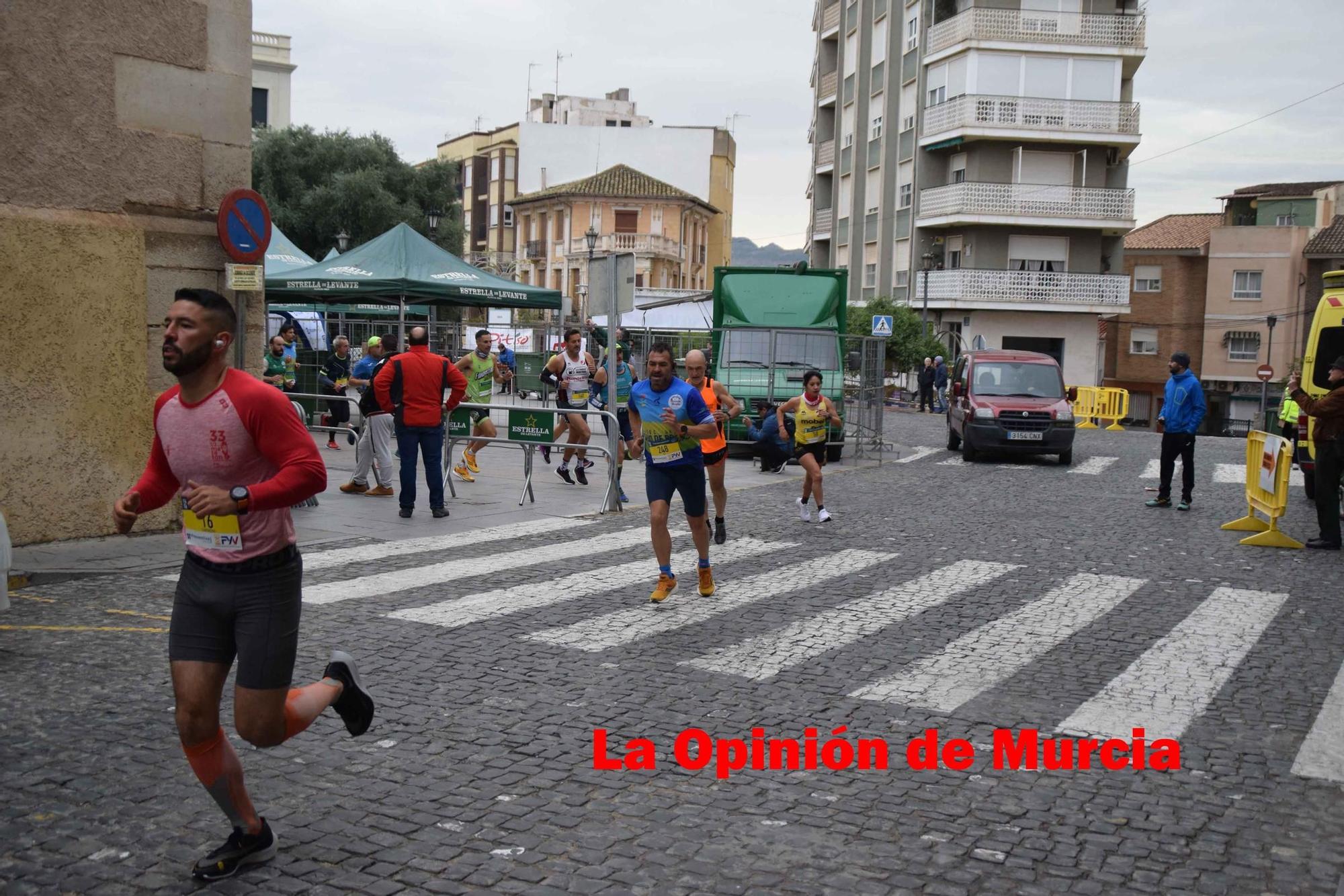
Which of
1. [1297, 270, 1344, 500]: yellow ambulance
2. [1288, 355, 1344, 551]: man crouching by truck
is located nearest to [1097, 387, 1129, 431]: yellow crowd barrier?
[1297, 270, 1344, 500]: yellow ambulance

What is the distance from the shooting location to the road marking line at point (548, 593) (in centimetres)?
833

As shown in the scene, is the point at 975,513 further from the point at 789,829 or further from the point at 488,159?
the point at 488,159

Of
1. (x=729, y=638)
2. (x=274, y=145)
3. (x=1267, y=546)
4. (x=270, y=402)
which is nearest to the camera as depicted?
(x=270, y=402)

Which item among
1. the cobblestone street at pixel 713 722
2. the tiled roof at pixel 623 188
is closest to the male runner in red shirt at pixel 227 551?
the cobblestone street at pixel 713 722

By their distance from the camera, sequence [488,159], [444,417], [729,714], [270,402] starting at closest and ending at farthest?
[270,402] < [729,714] < [444,417] < [488,159]

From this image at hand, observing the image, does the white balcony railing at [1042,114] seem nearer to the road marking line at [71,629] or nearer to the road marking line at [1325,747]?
the road marking line at [1325,747]

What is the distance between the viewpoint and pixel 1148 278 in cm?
5878

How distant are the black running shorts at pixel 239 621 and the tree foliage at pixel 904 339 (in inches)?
1499

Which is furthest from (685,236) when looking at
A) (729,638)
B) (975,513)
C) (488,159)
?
(729,638)

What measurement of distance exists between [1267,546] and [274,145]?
46113 mm

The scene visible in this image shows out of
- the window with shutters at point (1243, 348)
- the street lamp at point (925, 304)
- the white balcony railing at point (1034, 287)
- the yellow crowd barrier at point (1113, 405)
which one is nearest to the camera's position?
the yellow crowd barrier at point (1113, 405)

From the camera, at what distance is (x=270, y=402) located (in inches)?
164

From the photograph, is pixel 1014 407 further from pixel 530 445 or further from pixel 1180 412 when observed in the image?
pixel 530 445

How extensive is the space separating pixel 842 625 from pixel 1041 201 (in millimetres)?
41744
